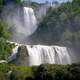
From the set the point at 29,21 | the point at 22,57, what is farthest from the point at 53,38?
the point at 22,57

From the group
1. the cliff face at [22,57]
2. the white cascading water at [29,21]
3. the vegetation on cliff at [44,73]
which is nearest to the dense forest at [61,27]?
the white cascading water at [29,21]

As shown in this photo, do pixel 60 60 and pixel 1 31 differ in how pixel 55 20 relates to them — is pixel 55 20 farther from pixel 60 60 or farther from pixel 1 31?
pixel 60 60

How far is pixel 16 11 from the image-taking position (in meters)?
63.6

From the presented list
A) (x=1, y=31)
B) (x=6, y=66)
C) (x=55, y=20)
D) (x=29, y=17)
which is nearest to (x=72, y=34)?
(x=55, y=20)

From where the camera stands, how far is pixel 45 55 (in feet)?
143

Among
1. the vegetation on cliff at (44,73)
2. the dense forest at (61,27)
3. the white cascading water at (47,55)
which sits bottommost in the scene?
the vegetation on cliff at (44,73)

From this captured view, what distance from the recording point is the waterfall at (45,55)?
4284 centimetres

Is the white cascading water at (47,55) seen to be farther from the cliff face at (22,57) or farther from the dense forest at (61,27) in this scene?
the dense forest at (61,27)

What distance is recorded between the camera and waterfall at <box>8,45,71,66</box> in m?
42.8

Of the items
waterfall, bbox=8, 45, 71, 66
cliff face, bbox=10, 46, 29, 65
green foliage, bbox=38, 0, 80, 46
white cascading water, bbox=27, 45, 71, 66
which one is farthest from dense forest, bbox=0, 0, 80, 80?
white cascading water, bbox=27, 45, 71, 66

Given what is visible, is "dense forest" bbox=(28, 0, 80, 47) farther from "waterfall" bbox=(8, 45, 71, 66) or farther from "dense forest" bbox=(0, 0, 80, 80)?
"waterfall" bbox=(8, 45, 71, 66)

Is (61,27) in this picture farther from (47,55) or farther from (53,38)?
(47,55)

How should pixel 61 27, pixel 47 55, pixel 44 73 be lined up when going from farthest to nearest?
1. pixel 61 27
2. pixel 47 55
3. pixel 44 73

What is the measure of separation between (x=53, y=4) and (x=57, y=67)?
35.4 meters
